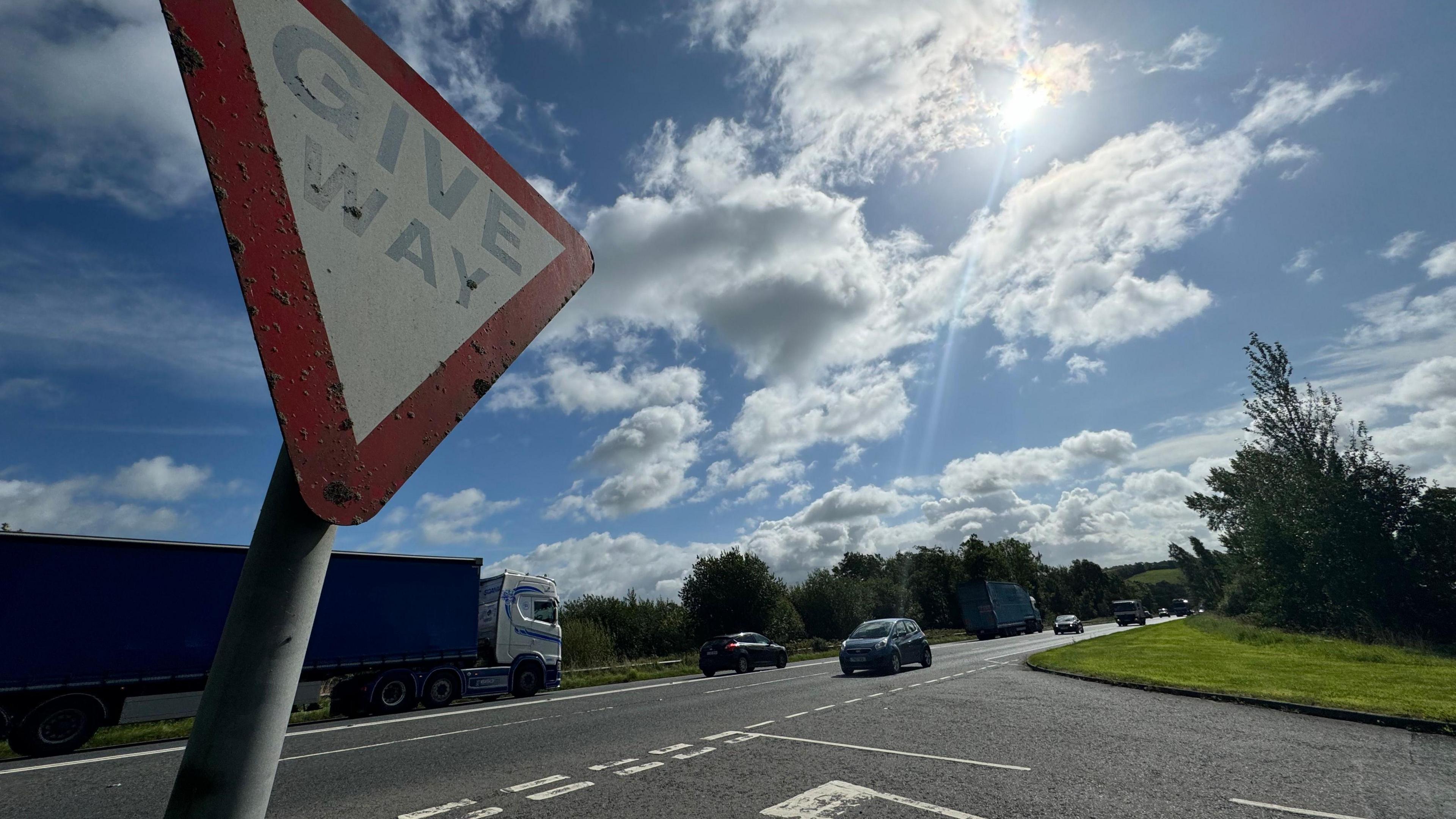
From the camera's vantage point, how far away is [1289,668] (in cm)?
1583

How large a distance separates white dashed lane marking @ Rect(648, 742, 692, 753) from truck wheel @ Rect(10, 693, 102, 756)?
10.8m

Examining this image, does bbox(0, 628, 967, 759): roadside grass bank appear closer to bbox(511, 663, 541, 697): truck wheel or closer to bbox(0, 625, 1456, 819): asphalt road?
bbox(0, 625, 1456, 819): asphalt road

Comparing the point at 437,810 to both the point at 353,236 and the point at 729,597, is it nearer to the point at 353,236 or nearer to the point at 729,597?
the point at 353,236

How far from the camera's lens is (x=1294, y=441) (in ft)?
120

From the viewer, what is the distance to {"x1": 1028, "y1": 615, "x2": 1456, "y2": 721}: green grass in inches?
409

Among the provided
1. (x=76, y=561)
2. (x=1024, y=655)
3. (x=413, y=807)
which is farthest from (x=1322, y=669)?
(x=76, y=561)

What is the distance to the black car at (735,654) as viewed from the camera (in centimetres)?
2384

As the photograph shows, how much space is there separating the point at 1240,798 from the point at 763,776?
169 inches

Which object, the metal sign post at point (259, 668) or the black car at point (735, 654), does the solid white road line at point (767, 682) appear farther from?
the metal sign post at point (259, 668)

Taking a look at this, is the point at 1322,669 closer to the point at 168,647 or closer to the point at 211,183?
the point at 211,183

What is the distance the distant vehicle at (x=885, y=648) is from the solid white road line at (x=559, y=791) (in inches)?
513

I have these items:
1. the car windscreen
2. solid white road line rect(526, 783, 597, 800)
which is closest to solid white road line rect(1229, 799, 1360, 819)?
solid white road line rect(526, 783, 597, 800)

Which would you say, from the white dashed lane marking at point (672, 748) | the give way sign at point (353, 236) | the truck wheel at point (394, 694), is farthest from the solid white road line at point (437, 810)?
the truck wheel at point (394, 694)

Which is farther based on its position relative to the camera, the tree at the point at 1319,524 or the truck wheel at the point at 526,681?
the tree at the point at 1319,524
